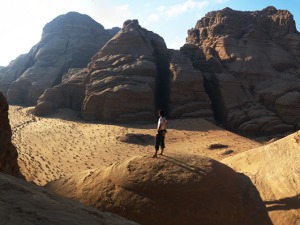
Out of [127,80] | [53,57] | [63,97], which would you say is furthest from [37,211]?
[53,57]

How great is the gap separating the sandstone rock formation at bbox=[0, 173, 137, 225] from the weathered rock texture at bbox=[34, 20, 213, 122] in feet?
78.9

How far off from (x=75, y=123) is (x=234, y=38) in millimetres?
19657

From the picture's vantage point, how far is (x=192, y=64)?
1268 inches

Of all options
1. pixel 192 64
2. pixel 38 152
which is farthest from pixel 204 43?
pixel 38 152

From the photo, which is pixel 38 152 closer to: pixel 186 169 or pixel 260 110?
pixel 186 169

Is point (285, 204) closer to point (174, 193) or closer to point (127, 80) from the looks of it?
point (174, 193)

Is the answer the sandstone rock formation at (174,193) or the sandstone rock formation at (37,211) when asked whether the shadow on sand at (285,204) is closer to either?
the sandstone rock formation at (174,193)

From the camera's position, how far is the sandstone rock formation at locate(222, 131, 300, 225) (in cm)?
938

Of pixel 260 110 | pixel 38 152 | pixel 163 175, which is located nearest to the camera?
pixel 163 175

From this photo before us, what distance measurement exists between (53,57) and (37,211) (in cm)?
4799

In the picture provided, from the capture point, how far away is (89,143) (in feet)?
76.4

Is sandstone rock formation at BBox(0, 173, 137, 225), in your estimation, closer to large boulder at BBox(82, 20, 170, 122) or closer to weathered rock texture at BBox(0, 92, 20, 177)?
weathered rock texture at BBox(0, 92, 20, 177)

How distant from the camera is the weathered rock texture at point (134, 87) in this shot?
95.1 feet

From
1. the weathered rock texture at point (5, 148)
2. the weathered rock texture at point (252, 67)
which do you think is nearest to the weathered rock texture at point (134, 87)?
the weathered rock texture at point (252, 67)
